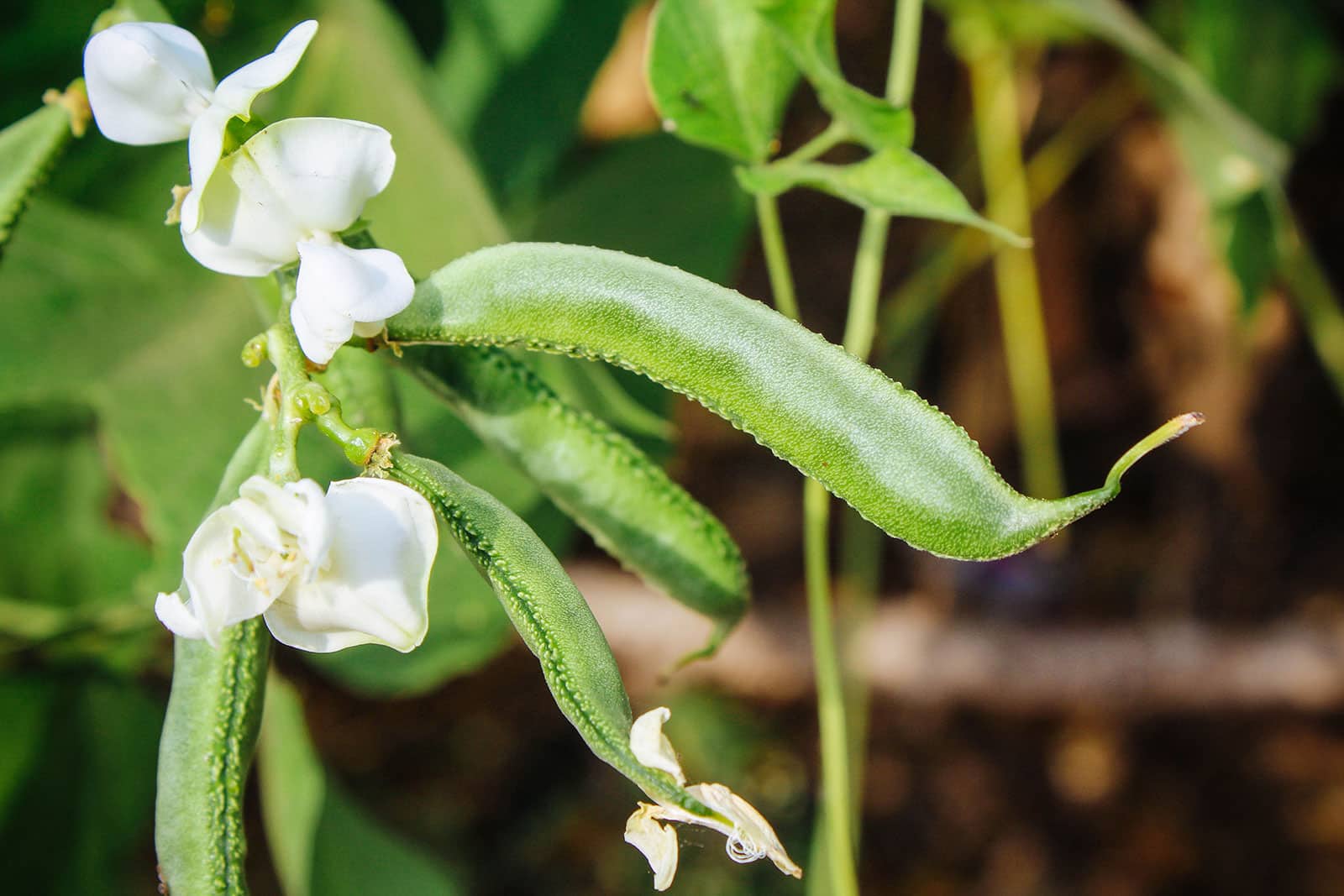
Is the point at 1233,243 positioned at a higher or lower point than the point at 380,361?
higher

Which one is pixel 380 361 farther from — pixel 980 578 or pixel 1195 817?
pixel 1195 817

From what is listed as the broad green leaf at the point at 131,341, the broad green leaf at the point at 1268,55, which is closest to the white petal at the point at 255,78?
the broad green leaf at the point at 131,341

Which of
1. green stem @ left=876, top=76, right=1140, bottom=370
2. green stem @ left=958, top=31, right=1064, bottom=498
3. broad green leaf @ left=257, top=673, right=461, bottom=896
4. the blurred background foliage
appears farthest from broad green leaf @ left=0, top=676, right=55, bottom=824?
green stem @ left=958, top=31, right=1064, bottom=498

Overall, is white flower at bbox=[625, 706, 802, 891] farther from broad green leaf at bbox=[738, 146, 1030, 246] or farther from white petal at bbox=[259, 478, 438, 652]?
broad green leaf at bbox=[738, 146, 1030, 246]

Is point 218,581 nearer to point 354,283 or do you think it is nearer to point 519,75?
point 354,283

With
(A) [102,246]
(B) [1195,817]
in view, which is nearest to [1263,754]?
(B) [1195,817]

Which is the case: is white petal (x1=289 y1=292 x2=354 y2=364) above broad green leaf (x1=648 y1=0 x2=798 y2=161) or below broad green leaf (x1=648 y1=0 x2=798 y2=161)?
below

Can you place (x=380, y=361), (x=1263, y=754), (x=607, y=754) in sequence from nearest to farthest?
1. (x=607, y=754)
2. (x=380, y=361)
3. (x=1263, y=754)
